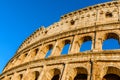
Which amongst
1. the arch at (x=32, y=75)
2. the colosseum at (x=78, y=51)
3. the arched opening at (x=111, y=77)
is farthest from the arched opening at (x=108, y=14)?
the arch at (x=32, y=75)

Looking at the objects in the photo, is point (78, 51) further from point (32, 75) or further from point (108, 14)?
point (108, 14)

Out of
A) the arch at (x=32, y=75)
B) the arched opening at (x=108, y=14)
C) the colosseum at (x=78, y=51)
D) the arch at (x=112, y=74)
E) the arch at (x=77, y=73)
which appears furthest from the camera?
the arched opening at (x=108, y=14)

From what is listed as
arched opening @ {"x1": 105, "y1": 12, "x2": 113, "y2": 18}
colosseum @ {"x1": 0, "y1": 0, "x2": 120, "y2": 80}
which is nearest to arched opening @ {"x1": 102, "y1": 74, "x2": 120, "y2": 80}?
colosseum @ {"x1": 0, "y1": 0, "x2": 120, "y2": 80}

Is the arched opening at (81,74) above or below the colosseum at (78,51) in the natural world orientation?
below

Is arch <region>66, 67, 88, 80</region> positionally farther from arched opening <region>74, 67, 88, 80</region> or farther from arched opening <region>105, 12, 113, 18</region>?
arched opening <region>105, 12, 113, 18</region>

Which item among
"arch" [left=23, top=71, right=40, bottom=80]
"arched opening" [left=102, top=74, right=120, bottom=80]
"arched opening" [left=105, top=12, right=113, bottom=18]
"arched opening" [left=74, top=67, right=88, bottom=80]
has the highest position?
"arched opening" [left=105, top=12, right=113, bottom=18]

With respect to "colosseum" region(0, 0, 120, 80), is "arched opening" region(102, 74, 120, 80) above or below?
below

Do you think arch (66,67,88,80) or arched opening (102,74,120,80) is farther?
arch (66,67,88,80)

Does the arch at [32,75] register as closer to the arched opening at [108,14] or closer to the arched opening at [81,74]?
the arched opening at [81,74]

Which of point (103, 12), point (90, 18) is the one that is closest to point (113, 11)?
point (103, 12)
